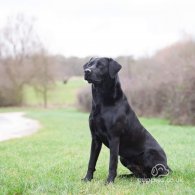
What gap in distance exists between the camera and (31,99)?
65.6 m

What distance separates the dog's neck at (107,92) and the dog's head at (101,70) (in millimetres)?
86

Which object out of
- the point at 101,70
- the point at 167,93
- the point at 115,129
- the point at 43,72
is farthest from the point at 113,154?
the point at 43,72

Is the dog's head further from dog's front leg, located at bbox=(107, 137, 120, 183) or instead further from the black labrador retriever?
dog's front leg, located at bbox=(107, 137, 120, 183)

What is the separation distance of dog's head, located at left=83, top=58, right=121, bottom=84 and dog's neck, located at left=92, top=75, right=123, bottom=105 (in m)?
0.09

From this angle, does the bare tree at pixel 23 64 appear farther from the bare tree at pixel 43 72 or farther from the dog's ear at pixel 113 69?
the dog's ear at pixel 113 69

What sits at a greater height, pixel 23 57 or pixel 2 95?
pixel 23 57

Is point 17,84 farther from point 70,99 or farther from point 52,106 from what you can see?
point 70,99

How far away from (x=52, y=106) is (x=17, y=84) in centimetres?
671

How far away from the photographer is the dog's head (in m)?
5.90

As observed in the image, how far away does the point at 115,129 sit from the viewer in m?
6.05

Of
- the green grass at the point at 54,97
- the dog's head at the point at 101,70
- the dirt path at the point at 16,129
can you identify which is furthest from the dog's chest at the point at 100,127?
the green grass at the point at 54,97

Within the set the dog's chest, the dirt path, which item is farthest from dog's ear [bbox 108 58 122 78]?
the dirt path

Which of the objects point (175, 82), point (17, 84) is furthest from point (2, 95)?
point (175, 82)

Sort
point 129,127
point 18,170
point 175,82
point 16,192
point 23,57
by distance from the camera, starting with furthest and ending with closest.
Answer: point 23,57 < point 175,82 < point 18,170 < point 129,127 < point 16,192
